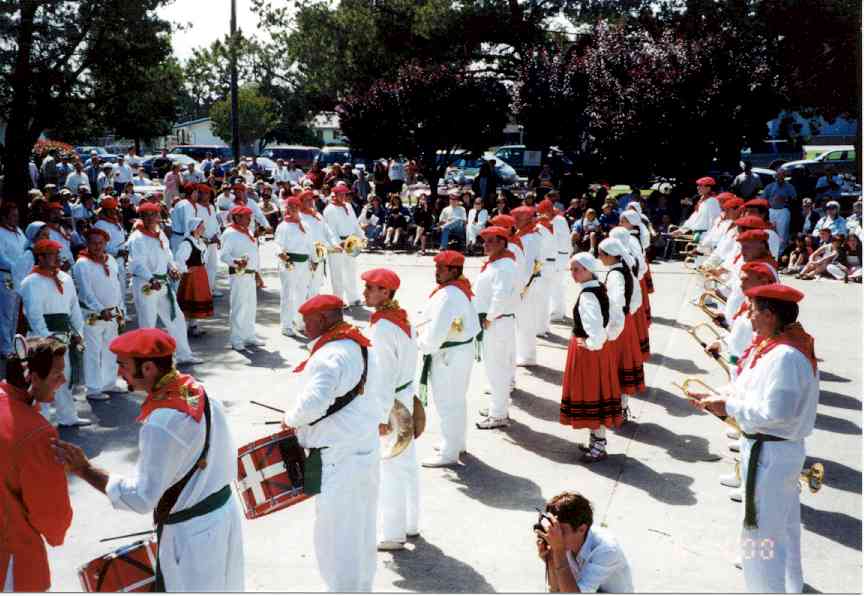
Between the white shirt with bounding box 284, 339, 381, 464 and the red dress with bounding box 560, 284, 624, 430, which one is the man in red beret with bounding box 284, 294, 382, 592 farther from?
the red dress with bounding box 560, 284, 624, 430

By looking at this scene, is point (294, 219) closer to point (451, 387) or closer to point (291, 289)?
point (291, 289)

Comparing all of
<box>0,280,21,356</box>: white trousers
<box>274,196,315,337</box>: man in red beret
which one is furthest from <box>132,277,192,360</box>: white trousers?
<box>274,196,315,337</box>: man in red beret

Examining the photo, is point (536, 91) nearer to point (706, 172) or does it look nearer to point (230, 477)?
point (706, 172)

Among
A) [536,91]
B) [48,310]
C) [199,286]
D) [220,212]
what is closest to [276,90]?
[536,91]

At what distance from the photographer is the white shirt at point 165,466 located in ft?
14.1

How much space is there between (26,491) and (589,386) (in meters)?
4.93

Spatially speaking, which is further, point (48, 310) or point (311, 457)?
point (48, 310)

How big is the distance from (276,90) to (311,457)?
38.2m

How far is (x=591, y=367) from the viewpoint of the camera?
8.02 metres

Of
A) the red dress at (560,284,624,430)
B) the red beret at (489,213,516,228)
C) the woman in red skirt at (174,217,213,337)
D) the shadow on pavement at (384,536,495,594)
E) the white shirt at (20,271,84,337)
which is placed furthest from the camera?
the woman in red skirt at (174,217,213,337)

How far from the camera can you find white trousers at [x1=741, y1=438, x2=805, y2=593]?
547 centimetres

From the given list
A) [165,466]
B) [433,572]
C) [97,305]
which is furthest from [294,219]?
[165,466]

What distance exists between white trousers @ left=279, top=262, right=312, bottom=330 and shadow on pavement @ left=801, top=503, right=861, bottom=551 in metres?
7.63

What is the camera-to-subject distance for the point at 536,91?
25859 millimetres
